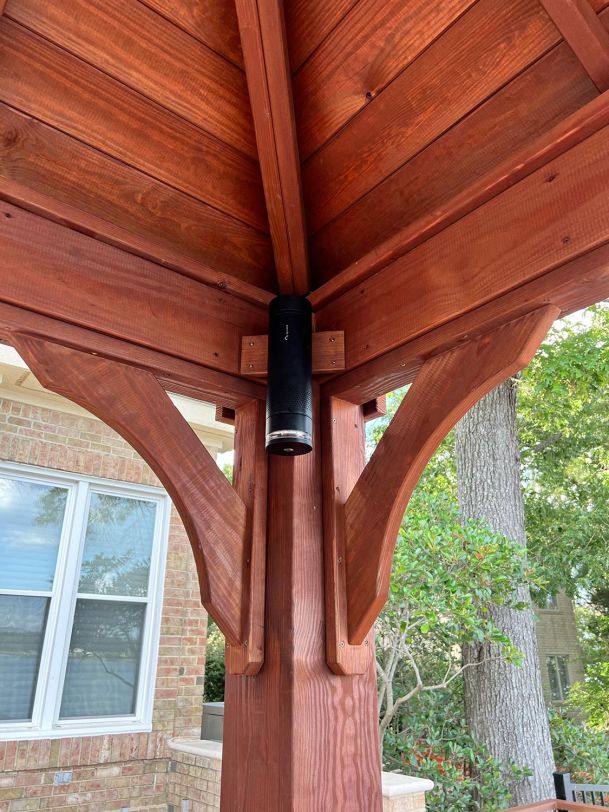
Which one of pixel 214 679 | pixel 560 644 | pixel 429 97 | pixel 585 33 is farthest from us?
pixel 560 644

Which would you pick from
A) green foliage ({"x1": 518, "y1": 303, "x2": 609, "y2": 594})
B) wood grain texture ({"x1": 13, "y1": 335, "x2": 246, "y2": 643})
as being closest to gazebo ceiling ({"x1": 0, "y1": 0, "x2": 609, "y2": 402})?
wood grain texture ({"x1": 13, "y1": 335, "x2": 246, "y2": 643})

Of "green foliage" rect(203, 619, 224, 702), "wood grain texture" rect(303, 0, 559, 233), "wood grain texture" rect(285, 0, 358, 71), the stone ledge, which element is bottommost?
the stone ledge

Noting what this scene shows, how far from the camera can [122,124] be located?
1626 mm

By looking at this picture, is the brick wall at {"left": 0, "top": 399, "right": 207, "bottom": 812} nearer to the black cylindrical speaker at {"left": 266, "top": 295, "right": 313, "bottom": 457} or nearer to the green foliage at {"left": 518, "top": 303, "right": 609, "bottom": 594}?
the black cylindrical speaker at {"left": 266, "top": 295, "right": 313, "bottom": 457}

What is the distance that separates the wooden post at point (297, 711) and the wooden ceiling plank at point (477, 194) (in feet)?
2.00

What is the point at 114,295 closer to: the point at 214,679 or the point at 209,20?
the point at 209,20

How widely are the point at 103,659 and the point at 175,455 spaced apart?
2954 millimetres

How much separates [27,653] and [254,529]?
2.80 m

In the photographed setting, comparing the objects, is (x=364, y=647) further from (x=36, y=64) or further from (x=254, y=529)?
(x=36, y=64)

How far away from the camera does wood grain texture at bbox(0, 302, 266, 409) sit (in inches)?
57.4

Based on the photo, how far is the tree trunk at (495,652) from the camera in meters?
5.05

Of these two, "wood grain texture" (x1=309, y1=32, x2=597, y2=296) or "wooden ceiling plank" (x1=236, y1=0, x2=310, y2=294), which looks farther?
"wooden ceiling plank" (x1=236, y1=0, x2=310, y2=294)

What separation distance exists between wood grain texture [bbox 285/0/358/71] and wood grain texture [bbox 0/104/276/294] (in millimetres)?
498

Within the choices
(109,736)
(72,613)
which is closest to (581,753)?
(109,736)
